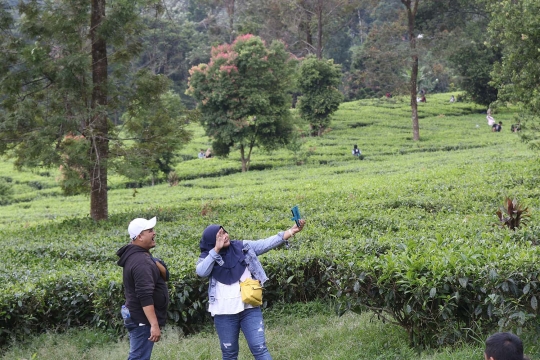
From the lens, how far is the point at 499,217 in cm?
886

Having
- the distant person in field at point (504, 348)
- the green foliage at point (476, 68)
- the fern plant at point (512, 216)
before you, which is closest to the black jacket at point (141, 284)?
the distant person in field at point (504, 348)

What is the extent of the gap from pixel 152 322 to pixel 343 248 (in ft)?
10.7

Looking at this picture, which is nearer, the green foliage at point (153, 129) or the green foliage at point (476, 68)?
the green foliage at point (153, 129)

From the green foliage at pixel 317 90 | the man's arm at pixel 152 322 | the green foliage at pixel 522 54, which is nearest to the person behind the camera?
the man's arm at pixel 152 322

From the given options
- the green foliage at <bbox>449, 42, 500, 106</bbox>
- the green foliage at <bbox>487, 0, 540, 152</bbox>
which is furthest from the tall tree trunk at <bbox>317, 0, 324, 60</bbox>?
the green foliage at <bbox>487, 0, 540, 152</bbox>

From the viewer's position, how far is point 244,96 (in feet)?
85.5

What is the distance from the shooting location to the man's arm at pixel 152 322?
4.80 meters

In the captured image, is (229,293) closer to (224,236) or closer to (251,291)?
(251,291)

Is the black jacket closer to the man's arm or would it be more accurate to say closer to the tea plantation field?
the man's arm

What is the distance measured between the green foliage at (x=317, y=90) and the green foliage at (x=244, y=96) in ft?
17.6

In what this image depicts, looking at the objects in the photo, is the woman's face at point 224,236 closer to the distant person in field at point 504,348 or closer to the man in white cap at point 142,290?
the man in white cap at point 142,290

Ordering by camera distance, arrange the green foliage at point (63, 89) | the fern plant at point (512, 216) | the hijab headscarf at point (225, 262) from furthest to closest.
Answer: the green foliage at point (63, 89)
the fern plant at point (512, 216)
the hijab headscarf at point (225, 262)

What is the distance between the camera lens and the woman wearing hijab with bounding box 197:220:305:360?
486cm

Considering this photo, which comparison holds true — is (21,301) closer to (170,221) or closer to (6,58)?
(170,221)
